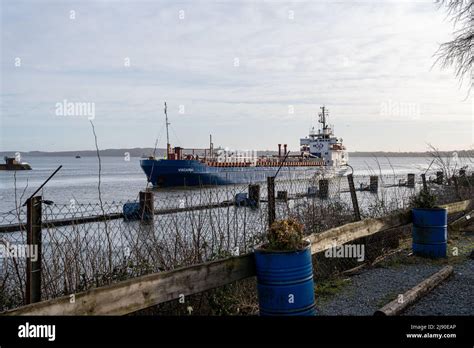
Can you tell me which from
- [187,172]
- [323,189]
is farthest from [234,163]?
[323,189]

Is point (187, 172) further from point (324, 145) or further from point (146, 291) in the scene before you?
point (146, 291)

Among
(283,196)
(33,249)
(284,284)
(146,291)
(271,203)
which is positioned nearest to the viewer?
(146,291)

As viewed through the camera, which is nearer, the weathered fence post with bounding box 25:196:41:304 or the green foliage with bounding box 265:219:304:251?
the weathered fence post with bounding box 25:196:41:304

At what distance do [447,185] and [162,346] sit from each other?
14.3 meters

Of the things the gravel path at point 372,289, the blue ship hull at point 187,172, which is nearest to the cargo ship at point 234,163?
the blue ship hull at point 187,172

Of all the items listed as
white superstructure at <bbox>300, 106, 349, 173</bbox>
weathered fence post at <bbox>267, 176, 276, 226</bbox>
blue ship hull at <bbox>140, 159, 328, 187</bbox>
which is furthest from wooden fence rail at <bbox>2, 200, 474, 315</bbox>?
white superstructure at <bbox>300, 106, 349, 173</bbox>

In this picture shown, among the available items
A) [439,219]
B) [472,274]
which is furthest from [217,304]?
[439,219]

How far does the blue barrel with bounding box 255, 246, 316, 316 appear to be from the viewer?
4.49 meters

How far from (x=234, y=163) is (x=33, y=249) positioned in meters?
52.3

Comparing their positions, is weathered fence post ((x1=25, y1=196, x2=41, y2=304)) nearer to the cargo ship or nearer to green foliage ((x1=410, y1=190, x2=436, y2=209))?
green foliage ((x1=410, y1=190, x2=436, y2=209))

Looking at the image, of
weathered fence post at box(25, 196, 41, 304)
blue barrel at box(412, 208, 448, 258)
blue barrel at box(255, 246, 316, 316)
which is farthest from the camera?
blue barrel at box(412, 208, 448, 258)

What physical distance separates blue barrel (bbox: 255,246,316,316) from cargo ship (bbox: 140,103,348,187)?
40279 millimetres

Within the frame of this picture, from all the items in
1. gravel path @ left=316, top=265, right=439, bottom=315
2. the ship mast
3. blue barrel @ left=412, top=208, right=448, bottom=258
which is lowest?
gravel path @ left=316, top=265, right=439, bottom=315

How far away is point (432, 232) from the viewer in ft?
26.6
